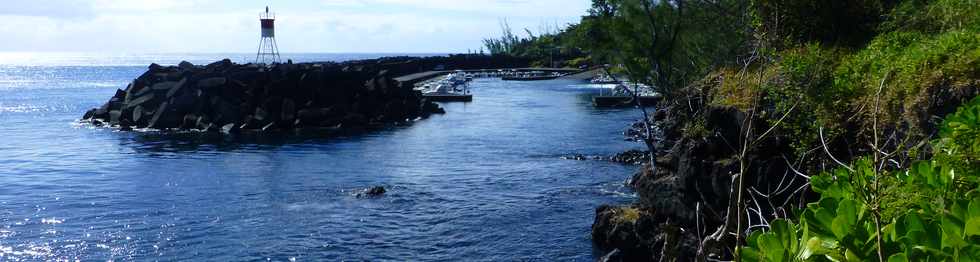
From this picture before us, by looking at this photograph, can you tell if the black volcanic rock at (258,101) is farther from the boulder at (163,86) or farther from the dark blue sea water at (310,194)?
the dark blue sea water at (310,194)

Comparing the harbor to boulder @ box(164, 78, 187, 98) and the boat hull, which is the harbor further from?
boulder @ box(164, 78, 187, 98)

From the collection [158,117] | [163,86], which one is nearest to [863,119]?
[158,117]

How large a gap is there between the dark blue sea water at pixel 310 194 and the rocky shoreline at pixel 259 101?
2.97 m

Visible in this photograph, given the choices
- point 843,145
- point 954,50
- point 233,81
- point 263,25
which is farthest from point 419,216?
point 263,25

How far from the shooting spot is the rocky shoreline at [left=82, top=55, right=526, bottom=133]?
45.6 metres

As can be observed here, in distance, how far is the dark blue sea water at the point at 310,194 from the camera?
18906 mm

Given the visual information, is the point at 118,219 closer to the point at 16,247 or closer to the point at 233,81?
the point at 16,247

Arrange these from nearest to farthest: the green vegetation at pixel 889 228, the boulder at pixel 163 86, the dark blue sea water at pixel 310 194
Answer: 1. the green vegetation at pixel 889 228
2. the dark blue sea water at pixel 310 194
3. the boulder at pixel 163 86

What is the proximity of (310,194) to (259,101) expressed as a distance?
24628mm

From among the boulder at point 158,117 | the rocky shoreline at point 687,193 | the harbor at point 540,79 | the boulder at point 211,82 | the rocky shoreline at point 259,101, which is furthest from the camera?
the harbor at point 540,79

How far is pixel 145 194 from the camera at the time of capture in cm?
2570

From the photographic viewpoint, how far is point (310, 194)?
2533 centimetres

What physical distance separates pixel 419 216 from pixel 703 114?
31.5 feet

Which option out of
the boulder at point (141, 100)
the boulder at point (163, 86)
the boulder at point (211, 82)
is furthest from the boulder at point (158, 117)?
the boulder at point (163, 86)
